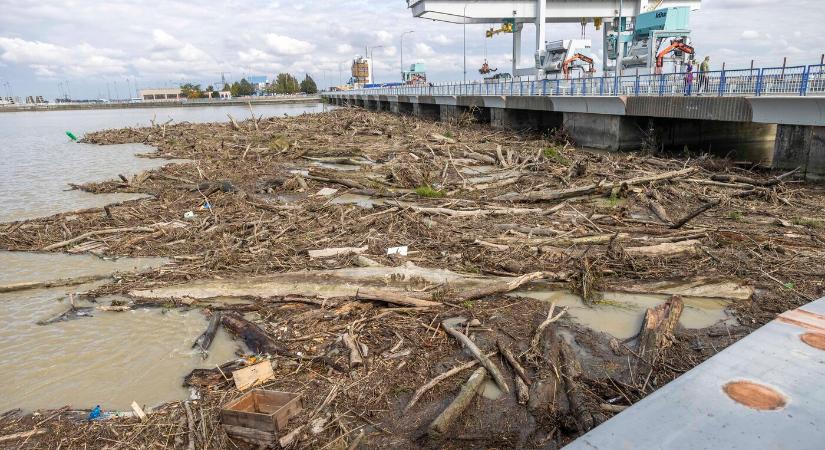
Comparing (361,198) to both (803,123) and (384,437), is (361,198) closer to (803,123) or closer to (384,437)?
(384,437)

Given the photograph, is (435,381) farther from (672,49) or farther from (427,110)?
(427,110)

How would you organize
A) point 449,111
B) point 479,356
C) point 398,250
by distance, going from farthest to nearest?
point 449,111, point 398,250, point 479,356

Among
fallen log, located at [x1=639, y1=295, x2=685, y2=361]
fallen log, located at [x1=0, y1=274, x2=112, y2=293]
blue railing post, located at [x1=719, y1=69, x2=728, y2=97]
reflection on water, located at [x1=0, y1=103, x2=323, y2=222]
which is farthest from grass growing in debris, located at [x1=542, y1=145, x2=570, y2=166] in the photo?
reflection on water, located at [x1=0, y1=103, x2=323, y2=222]

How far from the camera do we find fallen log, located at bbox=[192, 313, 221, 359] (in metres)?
6.97

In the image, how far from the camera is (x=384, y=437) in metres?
4.94

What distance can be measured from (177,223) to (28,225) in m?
4.10

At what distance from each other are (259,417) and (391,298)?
3027 mm

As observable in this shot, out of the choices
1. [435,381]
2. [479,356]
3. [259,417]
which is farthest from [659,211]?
[259,417]

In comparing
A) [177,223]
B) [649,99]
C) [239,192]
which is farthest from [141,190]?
[649,99]

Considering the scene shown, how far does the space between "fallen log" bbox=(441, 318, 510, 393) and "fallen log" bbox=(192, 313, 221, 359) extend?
3.14 meters

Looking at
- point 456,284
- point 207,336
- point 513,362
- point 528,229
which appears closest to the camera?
point 513,362

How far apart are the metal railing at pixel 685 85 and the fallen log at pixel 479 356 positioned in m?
14.9

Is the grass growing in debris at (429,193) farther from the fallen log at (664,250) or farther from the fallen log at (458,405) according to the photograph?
the fallen log at (458,405)

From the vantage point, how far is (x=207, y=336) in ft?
23.4
